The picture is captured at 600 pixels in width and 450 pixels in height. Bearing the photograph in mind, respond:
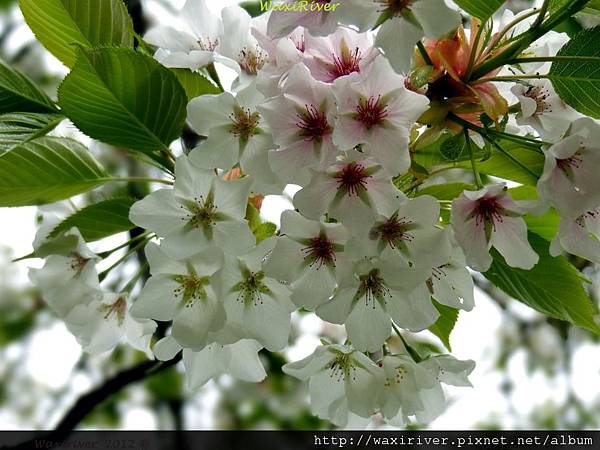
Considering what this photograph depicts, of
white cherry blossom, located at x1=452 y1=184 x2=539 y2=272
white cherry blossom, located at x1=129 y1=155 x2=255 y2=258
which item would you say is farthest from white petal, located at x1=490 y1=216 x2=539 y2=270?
white cherry blossom, located at x1=129 y1=155 x2=255 y2=258

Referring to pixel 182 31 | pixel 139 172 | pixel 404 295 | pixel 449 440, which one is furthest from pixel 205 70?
pixel 139 172

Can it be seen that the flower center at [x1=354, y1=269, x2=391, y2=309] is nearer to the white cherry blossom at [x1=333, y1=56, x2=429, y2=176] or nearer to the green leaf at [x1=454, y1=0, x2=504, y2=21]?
the white cherry blossom at [x1=333, y1=56, x2=429, y2=176]

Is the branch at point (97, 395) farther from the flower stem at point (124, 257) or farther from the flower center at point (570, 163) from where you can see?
the flower center at point (570, 163)

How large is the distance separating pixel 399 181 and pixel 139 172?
2.03m

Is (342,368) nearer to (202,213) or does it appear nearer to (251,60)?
(202,213)

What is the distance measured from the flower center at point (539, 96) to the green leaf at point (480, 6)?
4.8 inches

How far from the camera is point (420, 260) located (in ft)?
2.53

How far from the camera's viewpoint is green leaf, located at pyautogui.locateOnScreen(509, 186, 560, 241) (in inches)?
39.0

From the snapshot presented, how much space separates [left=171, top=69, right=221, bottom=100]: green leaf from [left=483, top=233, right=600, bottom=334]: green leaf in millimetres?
457

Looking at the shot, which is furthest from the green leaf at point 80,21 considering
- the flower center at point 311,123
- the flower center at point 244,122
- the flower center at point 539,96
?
the flower center at point 539,96

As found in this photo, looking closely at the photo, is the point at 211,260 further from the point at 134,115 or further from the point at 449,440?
the point at 449,440

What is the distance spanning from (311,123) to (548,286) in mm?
457

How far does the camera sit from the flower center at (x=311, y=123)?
730mm

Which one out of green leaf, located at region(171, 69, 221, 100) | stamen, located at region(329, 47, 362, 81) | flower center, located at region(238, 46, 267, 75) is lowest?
green leaf, located at region(171, 69, 221, 100)
